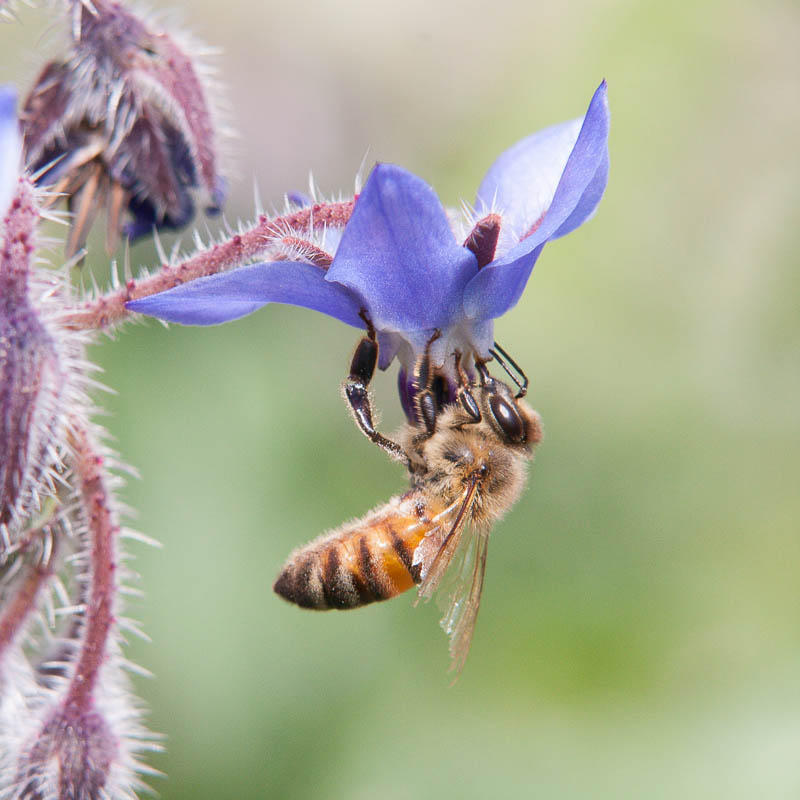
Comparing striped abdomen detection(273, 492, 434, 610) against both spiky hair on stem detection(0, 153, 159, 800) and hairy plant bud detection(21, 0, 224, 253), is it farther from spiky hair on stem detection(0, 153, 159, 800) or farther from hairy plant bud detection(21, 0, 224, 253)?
hairy plant bud detection(21, 0, 224, 253)

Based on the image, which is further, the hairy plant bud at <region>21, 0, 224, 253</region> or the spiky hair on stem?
the hairy plant bud at <region>21, 0, 224, 253</region>

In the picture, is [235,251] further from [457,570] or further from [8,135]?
[457,570]

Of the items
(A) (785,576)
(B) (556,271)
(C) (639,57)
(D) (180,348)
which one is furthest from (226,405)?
(C) (639,57)

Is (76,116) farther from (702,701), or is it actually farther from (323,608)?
(702,701)


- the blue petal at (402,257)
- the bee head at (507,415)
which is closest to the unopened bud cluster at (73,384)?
the blue petal at (402,257)

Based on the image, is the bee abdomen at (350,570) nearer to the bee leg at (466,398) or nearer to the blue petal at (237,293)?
the bee leg at (466,398)

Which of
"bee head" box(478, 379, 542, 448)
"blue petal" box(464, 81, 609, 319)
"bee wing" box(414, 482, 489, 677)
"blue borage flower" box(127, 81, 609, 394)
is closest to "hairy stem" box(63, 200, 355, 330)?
"blue borage flower" box(127, 81, 609, 394)

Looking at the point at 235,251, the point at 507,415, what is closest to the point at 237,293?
the point at 235,251
